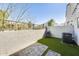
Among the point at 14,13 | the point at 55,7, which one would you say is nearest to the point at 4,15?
the point at 14,13

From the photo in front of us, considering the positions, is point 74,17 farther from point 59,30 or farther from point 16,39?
point 16,39

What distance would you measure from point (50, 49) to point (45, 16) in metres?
0.67

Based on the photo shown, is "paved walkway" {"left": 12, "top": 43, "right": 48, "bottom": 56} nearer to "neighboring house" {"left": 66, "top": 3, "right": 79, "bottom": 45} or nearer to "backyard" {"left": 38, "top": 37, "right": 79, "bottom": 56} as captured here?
"backyard" {"left": 38, "top": 37, "right": 79, "bottom": 56}

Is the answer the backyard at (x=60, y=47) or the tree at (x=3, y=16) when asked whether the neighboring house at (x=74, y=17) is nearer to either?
the backyard at (x=60, y=47)

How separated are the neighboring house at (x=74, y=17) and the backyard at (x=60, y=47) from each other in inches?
7.5

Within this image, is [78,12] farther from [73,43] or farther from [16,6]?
[16,6]

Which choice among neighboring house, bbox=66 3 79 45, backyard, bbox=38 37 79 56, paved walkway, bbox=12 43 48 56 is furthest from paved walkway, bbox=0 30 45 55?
neighboring house, bbox=66 3 79 45

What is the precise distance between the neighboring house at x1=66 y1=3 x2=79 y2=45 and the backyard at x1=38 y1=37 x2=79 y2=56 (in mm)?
191

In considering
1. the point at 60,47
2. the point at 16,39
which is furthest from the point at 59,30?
the point at 16,39

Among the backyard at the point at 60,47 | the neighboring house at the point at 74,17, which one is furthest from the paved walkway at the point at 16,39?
the neighboring house at the point at 74,17

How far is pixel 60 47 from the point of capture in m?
2.79

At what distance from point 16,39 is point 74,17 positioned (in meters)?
1.28

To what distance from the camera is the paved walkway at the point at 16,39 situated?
270 centimetres

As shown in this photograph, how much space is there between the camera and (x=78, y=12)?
2826 mm
